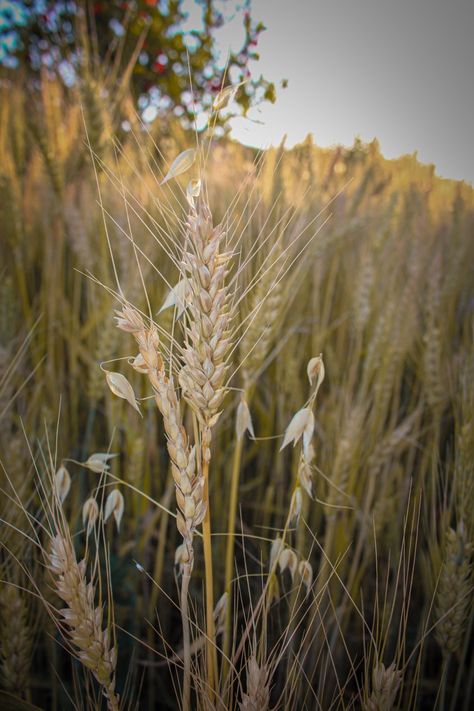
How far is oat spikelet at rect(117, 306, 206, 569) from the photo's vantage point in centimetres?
29

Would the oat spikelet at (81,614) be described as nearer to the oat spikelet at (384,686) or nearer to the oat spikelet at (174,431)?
the oat spikelet at (174,431)

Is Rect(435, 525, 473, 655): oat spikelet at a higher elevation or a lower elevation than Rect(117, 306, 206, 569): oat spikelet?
lower

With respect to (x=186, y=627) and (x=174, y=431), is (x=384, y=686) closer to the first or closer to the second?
(x=186, y=627)

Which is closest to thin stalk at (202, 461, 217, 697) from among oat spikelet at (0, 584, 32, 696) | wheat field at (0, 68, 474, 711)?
wheat field at (0, 68, 474, 711)

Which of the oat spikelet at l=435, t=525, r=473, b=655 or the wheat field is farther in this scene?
the oat spikelet at l=435, t=525, r=473, b=655

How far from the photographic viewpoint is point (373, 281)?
910mm

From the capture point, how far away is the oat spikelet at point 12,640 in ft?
1.54

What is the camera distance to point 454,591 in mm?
509

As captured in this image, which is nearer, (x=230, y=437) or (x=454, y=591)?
(x=454, y=591)

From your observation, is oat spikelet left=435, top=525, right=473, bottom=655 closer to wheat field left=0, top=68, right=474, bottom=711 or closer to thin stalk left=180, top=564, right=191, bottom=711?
wheat field left=0, top=68, right=474, bottom=711

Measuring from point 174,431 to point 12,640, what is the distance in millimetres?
361

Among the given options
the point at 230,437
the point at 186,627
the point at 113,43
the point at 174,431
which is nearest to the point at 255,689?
the point at 186,627

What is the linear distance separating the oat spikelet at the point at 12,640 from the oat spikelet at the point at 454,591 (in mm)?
462

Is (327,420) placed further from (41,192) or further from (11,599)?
(41,192)
